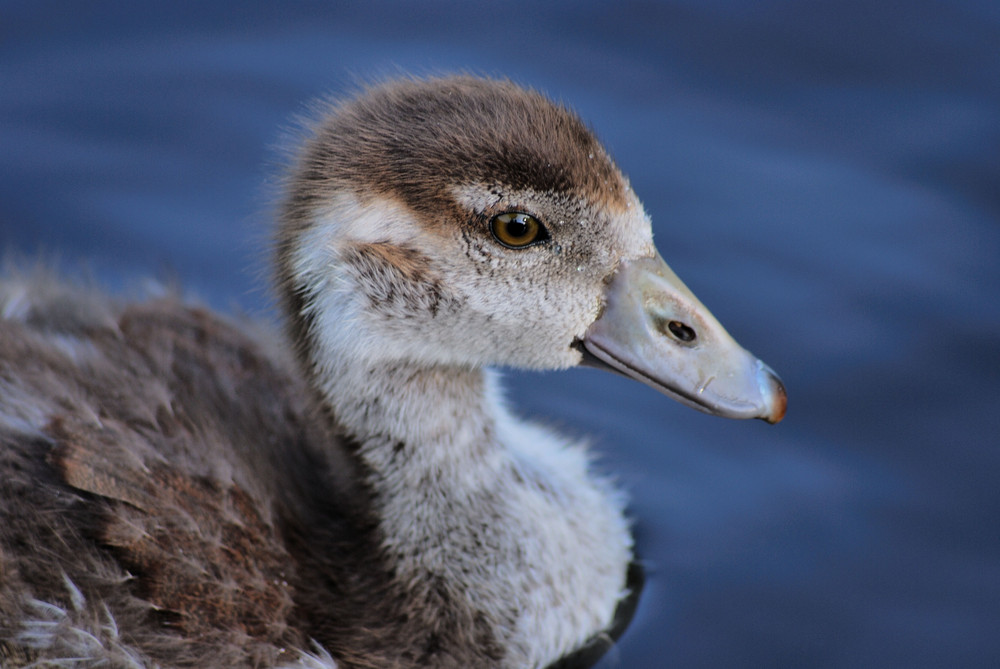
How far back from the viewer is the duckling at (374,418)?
3.69 metres

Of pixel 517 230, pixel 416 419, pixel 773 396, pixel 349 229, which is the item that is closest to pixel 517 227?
pixel 517 230

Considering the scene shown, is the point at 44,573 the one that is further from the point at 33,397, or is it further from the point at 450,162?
the point at 450,162

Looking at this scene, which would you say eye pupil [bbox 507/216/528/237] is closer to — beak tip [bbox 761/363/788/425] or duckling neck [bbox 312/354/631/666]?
duckling neck [bbox 312/354/631/666]

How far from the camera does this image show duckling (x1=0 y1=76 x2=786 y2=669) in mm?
3693

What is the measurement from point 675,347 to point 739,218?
229 cm

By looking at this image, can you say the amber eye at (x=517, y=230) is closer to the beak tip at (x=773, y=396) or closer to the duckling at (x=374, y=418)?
the duckling at (x=374, y=418)

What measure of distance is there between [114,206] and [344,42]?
4.78ft

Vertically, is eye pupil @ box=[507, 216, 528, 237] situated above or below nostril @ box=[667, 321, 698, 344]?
below

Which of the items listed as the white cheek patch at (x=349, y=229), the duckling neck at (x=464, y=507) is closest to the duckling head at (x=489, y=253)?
the white cheek patch at (x=349, y=229)

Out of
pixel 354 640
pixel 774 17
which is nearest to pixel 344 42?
pixel 774 17

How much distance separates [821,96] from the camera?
6.50 m

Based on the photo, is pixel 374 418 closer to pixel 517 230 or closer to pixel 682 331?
pixel 517 230

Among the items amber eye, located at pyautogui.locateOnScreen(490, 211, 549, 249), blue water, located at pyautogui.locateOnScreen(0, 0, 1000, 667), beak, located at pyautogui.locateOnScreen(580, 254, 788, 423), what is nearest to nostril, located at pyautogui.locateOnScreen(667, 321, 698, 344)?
beak, located at pyautogui.locateOnScreen(580, 254, 788, 423)

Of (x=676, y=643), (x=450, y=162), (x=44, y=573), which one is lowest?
(x=44, y=573)
